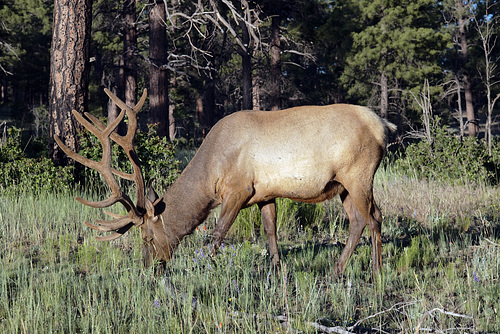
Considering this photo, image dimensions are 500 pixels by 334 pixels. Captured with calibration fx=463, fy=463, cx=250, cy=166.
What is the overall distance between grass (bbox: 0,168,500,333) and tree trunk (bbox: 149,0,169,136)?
7.22 m

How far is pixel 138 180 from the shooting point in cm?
480

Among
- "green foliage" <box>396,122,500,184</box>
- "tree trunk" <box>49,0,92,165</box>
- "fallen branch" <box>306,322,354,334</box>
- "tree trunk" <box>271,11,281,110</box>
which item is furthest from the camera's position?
"tree trunk" <box>271,11,281,110</box>

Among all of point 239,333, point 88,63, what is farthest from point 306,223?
point 88,63

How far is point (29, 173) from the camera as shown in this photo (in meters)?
7.05

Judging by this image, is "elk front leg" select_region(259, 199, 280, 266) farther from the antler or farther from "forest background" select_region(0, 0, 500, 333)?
the antler

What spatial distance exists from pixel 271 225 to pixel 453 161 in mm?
5770

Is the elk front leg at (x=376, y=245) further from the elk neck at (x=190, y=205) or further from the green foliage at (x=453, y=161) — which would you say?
the green foliage at (x=453, y=161)

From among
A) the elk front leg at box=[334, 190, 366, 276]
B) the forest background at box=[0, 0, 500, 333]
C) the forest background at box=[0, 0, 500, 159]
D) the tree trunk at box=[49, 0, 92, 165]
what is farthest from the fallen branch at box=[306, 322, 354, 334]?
the forest background at box=[0, 0, 500, 159]

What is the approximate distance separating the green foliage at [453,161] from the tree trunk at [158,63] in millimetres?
7156

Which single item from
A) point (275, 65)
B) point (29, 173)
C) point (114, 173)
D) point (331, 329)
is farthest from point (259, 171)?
point (275, 65)

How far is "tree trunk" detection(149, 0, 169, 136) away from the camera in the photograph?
13303 millimetres

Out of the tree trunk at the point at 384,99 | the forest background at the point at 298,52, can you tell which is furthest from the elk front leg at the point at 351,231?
the tree trunk at the point at 384,99

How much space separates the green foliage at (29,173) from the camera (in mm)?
6922

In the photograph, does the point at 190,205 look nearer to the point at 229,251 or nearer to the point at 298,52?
the point at 229,251
